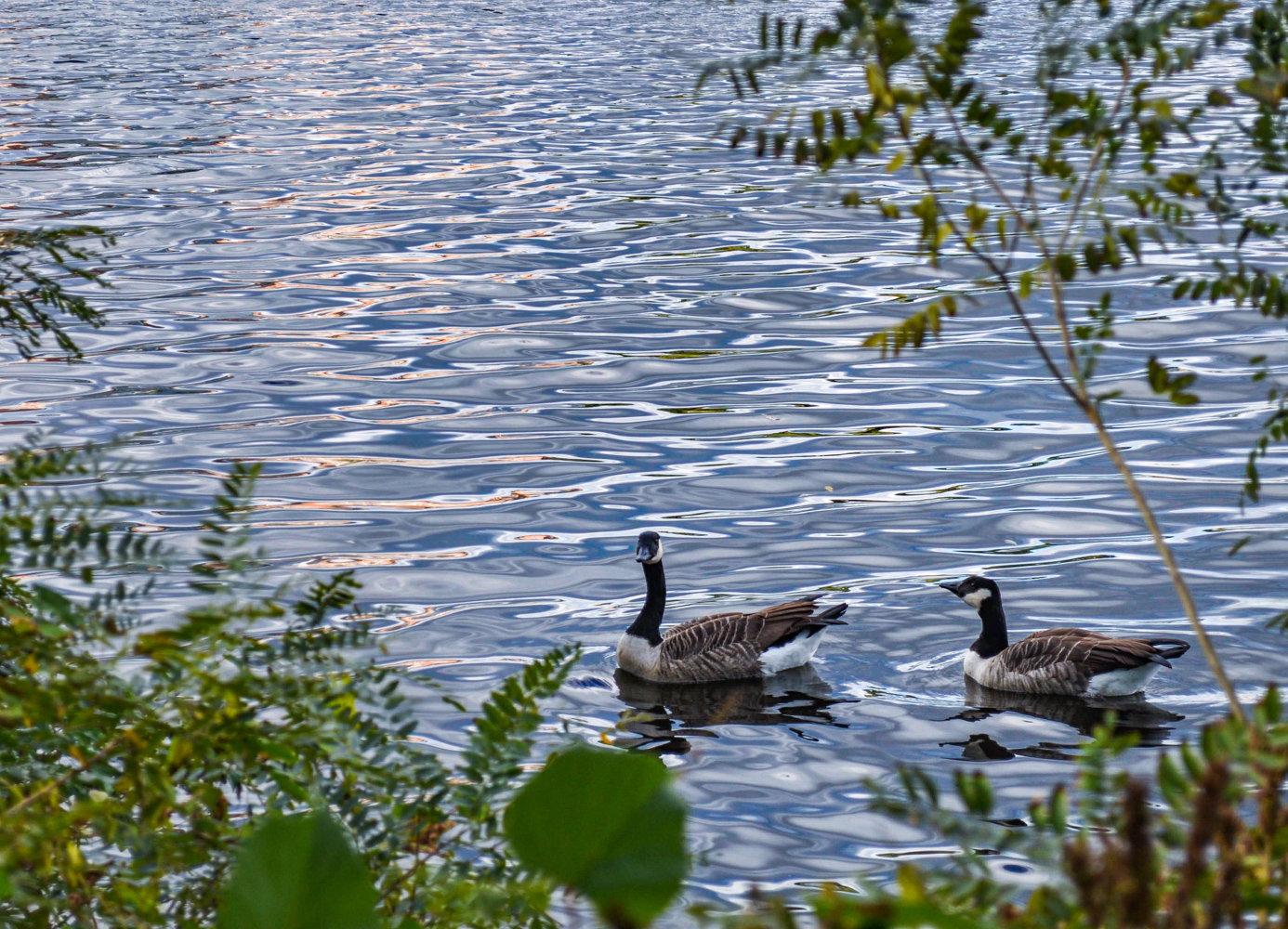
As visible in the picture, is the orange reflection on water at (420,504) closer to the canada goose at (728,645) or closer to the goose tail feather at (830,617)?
the canada goose at (728,645)

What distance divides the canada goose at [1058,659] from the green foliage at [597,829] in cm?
853

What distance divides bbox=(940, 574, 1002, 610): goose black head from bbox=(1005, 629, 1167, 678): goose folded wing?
36 cm

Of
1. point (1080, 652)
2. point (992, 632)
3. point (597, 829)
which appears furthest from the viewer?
point (992, 632)

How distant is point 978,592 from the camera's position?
9977mm

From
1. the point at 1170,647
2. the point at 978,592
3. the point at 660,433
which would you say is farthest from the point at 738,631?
the point at 660,433

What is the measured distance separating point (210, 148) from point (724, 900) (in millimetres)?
26364

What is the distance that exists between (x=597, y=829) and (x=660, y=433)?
13863 millimetres

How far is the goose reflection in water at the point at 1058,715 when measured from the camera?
8.66 metres

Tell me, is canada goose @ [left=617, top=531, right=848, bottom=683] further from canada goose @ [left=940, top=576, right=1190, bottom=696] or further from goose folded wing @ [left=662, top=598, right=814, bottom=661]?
canada goose @ [left=940, top=576, right=1190, bottom=696]

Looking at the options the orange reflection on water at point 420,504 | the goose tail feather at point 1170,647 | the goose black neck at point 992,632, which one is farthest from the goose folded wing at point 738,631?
the orange reflection on water at point 420,504

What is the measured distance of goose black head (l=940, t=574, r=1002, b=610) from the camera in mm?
9914

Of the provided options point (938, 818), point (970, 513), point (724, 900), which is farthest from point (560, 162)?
point (938, 818)

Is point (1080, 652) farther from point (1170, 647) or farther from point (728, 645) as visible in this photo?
point (728, 645)

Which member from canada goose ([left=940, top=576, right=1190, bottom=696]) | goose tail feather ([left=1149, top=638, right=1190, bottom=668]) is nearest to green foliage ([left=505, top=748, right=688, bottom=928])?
canada goose ([left=940, top=576, right=1190, bottom=696])
